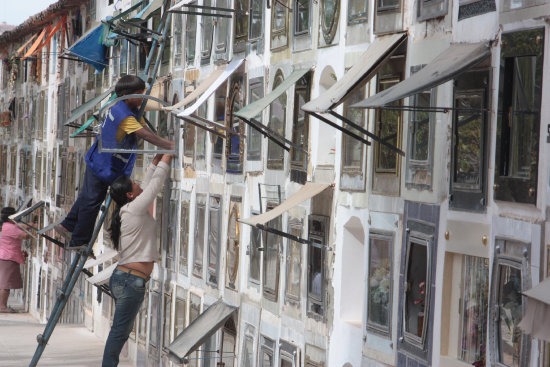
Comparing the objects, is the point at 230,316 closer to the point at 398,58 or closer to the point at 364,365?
the point at 364,365

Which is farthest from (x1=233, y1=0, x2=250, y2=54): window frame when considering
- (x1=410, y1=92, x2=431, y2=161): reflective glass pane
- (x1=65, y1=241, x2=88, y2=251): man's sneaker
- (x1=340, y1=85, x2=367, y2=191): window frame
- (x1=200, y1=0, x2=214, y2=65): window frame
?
(x1=410, y1=92, x2=431, y2=161): reflective glass pane

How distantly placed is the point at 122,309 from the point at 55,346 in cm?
1056

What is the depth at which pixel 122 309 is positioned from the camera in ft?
45.3

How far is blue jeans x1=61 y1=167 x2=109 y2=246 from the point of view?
14.7m

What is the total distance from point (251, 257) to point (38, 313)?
77.5 feet

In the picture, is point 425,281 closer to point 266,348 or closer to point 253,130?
point 266,348

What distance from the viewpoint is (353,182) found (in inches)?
485

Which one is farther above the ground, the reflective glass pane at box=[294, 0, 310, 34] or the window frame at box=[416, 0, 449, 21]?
the reflective glass pane at box=[294, 0, 310, 34]

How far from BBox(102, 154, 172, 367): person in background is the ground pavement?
5.66 metres

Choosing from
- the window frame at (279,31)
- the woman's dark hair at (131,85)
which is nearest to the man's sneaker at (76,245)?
the woman's dark hair at (131,85)

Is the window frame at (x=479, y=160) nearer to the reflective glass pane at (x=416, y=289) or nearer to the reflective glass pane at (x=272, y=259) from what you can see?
the reflective glass pane at (x=416, y=289)

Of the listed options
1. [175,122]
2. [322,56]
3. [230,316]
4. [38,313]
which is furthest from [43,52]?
[322,56]

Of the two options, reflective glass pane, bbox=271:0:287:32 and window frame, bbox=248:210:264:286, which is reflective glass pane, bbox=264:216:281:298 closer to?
window frame, bbox=248:210:264:286

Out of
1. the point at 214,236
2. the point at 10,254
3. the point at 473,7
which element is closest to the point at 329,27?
the point at 473,7
